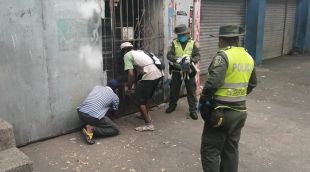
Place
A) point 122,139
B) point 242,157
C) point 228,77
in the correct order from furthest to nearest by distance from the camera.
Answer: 1. point 122,139
2. point 242,157
3. point 228,77

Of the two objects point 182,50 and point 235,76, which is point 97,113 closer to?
point 182,50

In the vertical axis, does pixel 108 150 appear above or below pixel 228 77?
below

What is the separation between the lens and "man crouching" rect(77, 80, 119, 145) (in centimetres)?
546

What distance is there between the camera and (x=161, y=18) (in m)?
7.02

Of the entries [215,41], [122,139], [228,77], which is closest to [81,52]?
[122,139]

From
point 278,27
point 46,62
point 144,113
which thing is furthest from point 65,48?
point 278,27

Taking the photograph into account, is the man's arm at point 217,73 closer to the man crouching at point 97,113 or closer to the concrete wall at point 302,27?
the man crouching at point 97,113

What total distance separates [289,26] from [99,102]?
11489 mm

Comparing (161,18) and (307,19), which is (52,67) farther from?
(307,19)

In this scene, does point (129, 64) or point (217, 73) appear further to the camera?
point (129, 64)

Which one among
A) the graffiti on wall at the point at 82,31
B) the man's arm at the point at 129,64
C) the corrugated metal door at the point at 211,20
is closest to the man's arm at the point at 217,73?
the man's arm at the point at 129,64

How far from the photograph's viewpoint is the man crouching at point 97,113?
5.46 meters

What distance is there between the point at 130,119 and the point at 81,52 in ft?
5.34

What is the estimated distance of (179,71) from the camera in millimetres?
6695
